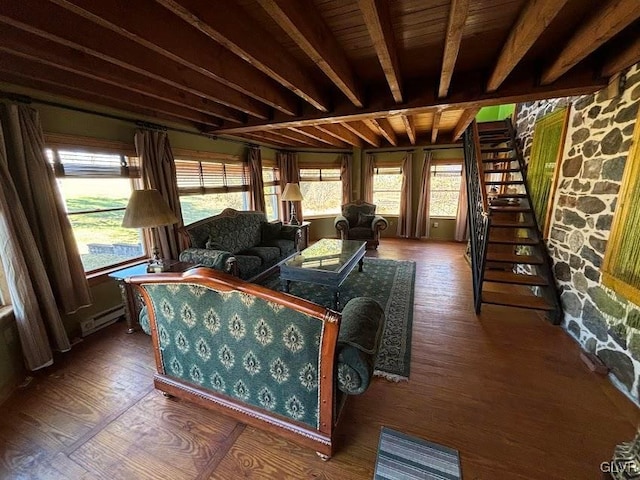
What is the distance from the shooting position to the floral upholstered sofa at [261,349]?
1264mm

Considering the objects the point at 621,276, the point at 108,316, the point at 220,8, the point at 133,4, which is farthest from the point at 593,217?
the point at 108,316

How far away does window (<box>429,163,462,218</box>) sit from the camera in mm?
5988

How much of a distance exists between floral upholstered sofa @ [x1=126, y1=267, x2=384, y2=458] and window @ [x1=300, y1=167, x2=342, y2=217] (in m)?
5.05

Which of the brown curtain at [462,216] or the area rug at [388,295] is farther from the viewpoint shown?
the brown curtain at [462,216]

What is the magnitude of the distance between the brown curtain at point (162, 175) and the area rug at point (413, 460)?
3.03 metres

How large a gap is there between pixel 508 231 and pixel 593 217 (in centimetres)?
156

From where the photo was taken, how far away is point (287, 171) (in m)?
5.86

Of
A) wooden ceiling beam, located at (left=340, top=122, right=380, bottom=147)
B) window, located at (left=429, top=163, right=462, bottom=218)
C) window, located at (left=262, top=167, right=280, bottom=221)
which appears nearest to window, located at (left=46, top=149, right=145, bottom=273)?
window, located at (left=262, top=167, right=280, bottom=221)

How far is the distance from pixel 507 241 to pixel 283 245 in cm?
295

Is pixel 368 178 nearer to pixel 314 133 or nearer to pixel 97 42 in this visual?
pixel 314 133

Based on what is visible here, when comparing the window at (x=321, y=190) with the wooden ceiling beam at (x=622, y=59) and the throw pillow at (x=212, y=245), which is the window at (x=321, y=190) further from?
the wooden ceiling beam at (x=622, y=59)

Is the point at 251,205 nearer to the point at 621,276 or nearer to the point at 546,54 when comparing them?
the point at 546,54

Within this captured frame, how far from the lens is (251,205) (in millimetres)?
4859

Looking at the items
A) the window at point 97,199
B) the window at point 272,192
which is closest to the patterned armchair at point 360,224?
the window at point 272,192
